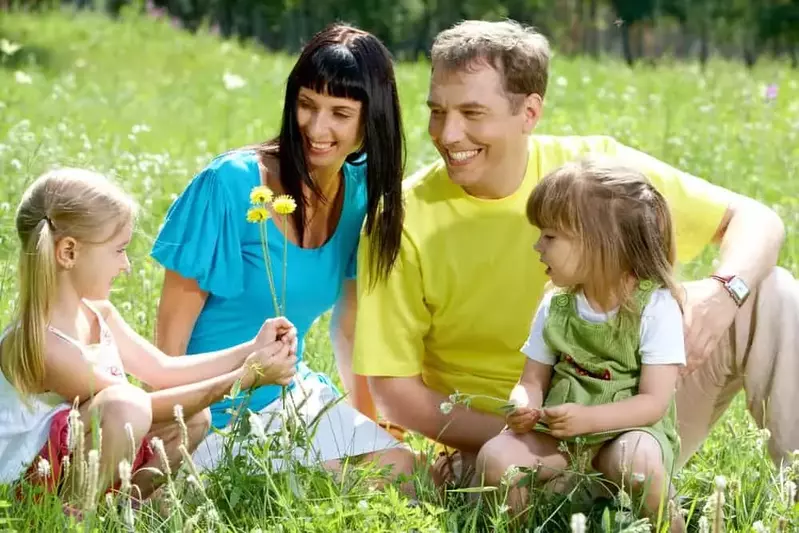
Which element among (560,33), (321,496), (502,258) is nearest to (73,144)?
(502,258)

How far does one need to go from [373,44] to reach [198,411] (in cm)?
114

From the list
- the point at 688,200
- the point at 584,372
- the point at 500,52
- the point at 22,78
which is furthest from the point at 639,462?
Result: the point at 22,78

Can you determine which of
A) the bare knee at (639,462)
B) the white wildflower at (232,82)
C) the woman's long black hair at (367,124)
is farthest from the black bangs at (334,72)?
the white wildflower at (232,82)

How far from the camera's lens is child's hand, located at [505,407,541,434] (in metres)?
3.24

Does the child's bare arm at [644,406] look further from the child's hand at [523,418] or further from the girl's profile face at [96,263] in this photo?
the girl's profile face at [96,263]

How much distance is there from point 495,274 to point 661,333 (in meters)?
0.72

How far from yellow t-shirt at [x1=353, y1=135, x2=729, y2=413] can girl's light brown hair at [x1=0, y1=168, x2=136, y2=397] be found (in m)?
0.76

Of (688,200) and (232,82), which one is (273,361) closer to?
(688,200)

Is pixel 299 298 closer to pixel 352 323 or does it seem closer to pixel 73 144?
pixel 352 323

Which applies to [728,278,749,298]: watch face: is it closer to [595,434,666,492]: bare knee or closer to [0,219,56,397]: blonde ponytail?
[595,434,666,492]: bare knee

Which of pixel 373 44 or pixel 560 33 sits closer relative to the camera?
pixel 373 44

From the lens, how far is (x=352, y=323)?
4227 mm

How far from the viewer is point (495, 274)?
390cm

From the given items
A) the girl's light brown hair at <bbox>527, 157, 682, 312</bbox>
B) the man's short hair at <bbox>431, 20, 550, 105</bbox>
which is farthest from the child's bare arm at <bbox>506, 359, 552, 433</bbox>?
the man's short hair at <bbox>431, 20, 550, 105</bbox>
